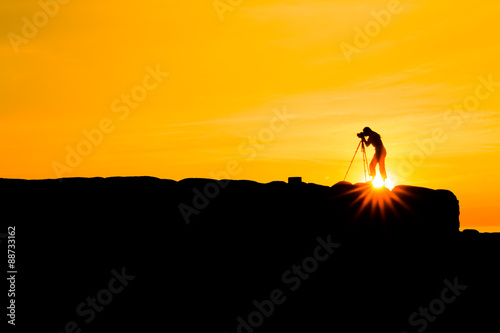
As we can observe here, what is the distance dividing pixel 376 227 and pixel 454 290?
18.7ft

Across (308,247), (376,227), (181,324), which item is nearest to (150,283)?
(181,324)

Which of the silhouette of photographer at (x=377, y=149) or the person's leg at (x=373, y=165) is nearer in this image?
the silhouette of photographer at (x=377, y=149)

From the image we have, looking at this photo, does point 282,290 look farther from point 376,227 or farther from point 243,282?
point 376,227

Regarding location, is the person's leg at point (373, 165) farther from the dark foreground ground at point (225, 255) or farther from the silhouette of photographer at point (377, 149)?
the dark foreground ground at point (225, 255)

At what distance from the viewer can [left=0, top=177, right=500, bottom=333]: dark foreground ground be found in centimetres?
2009

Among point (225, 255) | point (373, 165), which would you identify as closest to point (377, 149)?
point (373, 165)

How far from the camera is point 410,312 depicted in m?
26.5

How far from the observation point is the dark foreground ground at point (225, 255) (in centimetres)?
2009

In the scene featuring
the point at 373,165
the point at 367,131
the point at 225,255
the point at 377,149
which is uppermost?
the point at 367,131

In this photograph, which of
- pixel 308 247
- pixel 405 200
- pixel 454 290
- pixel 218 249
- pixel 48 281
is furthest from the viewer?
pixel 454 290

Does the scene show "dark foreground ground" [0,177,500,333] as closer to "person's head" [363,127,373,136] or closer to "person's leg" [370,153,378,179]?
"person's leg" [370,153,378,179]

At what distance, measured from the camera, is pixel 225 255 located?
2216cm

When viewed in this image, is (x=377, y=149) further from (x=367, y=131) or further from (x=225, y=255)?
(x=225, y=255)

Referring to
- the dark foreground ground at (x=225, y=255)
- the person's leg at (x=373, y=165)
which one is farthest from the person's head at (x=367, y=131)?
the dark foreground ground at (x=225, y=255)
